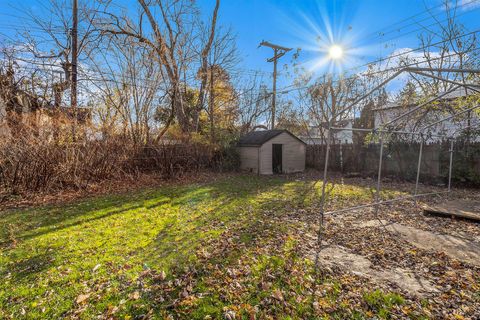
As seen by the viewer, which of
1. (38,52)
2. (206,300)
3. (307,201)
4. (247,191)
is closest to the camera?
(206,300)

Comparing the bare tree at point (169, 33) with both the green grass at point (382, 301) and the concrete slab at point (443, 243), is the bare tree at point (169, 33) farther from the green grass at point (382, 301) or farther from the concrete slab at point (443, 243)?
the green grass at point (382, 301)

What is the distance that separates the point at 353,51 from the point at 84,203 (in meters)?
13.7

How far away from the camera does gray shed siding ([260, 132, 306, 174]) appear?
1287 centimetres

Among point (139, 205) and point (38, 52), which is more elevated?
point (38, 52)

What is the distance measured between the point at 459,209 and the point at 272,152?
8338 millimetres

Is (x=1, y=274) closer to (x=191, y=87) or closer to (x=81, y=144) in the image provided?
(x=81, y=144)

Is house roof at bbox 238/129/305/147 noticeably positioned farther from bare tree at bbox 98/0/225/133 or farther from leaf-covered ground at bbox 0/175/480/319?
leaf-covered ground at bbox 0/175/480/319

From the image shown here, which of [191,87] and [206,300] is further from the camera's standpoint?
[191,87]

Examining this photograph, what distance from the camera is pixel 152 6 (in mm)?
11633

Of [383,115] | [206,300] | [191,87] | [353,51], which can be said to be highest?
[353,51]

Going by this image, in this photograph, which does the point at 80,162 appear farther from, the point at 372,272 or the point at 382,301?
the point at 382,301

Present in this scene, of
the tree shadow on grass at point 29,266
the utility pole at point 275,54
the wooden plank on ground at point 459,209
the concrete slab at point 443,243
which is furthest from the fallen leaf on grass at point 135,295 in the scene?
the utility pole at point 275,54

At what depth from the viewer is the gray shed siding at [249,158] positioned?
13.0 metres

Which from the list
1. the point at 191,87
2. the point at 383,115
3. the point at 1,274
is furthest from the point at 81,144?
the point at 383,115
